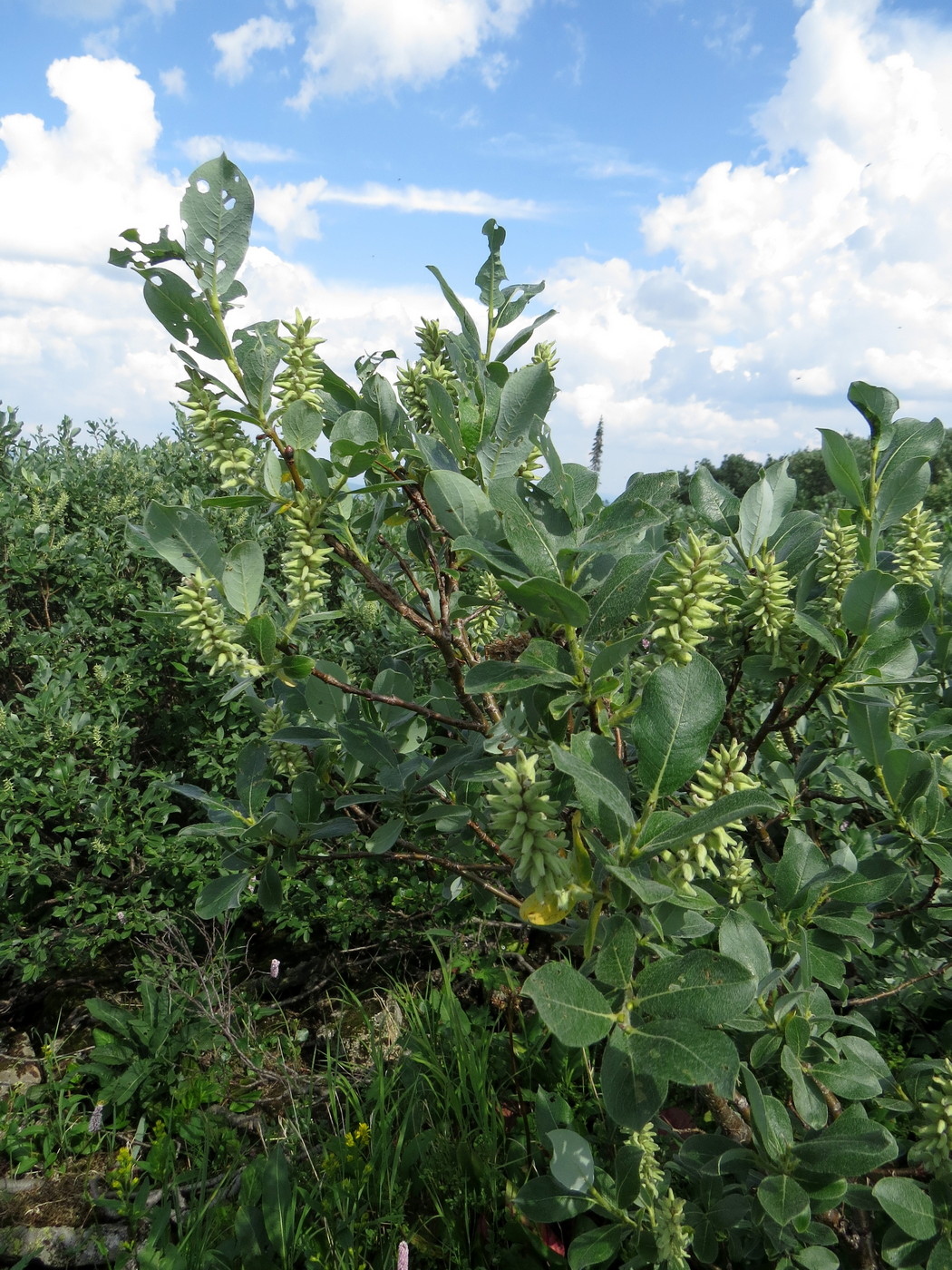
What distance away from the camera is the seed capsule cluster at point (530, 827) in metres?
1.00

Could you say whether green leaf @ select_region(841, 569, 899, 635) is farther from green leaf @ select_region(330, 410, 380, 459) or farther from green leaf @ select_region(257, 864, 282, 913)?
green leaf @ select_region(257, 864, 282, 913)

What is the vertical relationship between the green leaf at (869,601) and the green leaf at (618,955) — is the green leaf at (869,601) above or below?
above

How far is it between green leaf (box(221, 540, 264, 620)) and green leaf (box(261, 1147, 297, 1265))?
186 centimetres

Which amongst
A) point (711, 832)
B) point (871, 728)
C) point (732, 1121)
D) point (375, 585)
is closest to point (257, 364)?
point (375, 585)

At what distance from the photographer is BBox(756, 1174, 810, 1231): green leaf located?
1285mm

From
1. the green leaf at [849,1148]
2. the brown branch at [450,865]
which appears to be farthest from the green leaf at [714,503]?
the green leaf at [849,1148]

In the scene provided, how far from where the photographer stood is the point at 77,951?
3.58 m

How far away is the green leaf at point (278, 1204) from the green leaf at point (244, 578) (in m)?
1.86

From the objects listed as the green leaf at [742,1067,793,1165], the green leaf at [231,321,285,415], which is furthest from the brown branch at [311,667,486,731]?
the green leaf at [742,1067,793,1165]

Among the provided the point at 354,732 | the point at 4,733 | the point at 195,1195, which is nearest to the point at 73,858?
the point at 4,733

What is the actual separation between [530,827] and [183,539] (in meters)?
0.82

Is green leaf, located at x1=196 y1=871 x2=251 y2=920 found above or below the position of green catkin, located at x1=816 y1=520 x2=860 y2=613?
below

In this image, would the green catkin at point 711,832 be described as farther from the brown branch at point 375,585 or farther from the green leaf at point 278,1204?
the green leaf at point 278,1204

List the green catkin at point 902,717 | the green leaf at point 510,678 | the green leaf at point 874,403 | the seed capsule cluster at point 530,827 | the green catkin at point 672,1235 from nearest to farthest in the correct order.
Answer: the seed capsule cluster at point 530,827 → the green leaf at point 510,678 → the green catkin at point 672,1235 → the green leaf at point 874,403 → the green catkin at point 902,717
